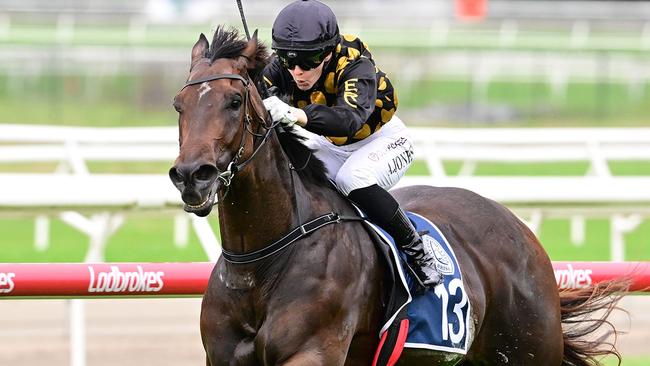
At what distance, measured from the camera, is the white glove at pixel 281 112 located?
4.30 meters

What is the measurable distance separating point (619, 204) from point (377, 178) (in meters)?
3.57

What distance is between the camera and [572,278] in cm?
610

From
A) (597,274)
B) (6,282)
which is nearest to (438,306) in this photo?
(597,274)

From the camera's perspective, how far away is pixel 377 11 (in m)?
33.3

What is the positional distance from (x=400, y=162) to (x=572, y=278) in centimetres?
151

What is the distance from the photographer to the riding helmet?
4473 mm

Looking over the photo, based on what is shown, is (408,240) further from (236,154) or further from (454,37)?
(454,37)

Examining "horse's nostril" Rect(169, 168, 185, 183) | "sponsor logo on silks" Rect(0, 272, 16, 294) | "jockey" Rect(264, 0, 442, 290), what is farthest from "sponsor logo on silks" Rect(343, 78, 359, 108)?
"sponsor logo on silks" Rect(0, 272, 16, 294)

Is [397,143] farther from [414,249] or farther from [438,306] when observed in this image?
[438,306]

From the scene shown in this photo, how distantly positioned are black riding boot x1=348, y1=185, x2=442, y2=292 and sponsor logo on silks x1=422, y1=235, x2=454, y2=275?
0.14 feet

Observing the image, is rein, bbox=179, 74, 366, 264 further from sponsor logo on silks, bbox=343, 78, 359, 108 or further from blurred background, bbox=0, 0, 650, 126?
blurred background, bbox=0, 0, 650, 126

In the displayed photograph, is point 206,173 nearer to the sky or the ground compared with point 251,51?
nearer to the ground

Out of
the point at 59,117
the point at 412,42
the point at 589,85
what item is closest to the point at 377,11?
the point at 412,42

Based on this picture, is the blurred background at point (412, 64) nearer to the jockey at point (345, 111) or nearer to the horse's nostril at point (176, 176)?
the jockey at point (345, 111)
